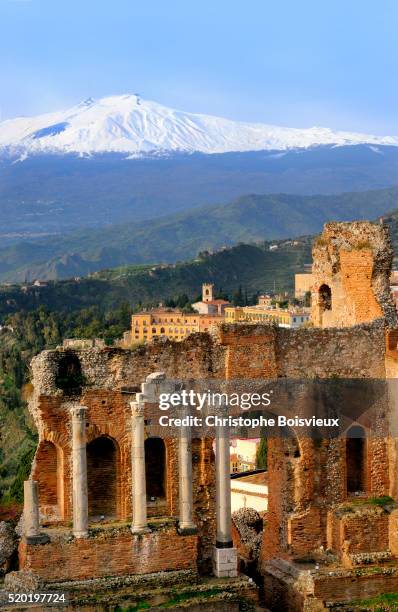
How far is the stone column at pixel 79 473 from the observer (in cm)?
2409

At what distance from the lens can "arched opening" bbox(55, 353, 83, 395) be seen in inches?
992

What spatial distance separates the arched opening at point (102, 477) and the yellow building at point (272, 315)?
243 ft

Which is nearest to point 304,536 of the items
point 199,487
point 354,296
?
point 199,487

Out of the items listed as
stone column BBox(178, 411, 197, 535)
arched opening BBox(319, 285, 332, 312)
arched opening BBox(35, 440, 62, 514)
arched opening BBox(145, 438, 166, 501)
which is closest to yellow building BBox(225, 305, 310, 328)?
arched opening BBox(319, 285, 332, 312)

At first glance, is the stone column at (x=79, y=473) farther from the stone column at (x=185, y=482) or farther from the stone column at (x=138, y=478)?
the stone column at (x=185, y=482)

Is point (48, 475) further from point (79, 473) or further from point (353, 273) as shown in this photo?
point (353, 273)

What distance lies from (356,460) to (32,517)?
8.52 metres

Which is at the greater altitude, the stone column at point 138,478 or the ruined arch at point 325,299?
the ruined arch at point 325,299

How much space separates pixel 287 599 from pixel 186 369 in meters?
5.69

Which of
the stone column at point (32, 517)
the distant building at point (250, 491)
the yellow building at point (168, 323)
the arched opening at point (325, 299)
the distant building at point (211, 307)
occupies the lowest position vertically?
the distant building at point (250, 491)

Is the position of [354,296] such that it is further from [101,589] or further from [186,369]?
[101,589]

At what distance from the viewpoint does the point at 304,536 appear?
87.5ft

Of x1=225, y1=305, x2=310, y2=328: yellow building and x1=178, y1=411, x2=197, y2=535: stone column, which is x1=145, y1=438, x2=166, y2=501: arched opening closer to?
x1=178, y1=411, x2=197, y2=535: stone column

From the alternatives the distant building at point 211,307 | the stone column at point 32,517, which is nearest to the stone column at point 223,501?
the stone column at point 32,517
